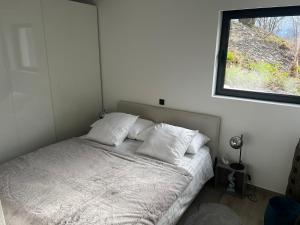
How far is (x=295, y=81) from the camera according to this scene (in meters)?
2.23

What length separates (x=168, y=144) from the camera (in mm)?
2271

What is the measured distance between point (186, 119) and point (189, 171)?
0.78 m

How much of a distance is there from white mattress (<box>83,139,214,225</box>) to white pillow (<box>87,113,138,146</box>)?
0.23ft

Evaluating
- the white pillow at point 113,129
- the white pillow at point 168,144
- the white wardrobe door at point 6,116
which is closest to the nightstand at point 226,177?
the white pillow at point 168,144

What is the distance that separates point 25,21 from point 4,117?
39.9 inches

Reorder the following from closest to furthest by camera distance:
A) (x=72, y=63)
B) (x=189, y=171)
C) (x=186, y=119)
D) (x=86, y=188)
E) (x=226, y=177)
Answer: (x=86, y=188)
(x=189, y=171)
(x=226, y=177)
(x=186, y=119)
(x=72, y=63)

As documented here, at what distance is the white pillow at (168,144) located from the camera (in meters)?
2.21

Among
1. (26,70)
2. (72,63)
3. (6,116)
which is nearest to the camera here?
(6,116)

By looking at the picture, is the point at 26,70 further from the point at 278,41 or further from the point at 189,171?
the point at 278,41

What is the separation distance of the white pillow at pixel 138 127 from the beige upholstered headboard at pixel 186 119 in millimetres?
164

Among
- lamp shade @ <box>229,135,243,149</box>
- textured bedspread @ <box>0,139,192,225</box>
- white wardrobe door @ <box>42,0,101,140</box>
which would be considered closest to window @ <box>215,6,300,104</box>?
lamp shade @ <box>229,135,243,149</box>

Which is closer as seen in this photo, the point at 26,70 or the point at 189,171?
the point at 189,171

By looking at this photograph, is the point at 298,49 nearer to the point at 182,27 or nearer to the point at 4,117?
the point at 182,27

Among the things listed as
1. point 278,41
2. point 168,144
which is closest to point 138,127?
point 168,144
